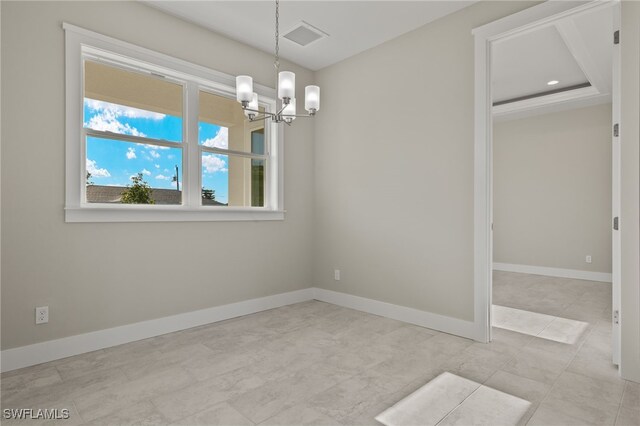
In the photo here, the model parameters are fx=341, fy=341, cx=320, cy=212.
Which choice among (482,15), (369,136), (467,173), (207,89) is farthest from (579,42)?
(207,89)

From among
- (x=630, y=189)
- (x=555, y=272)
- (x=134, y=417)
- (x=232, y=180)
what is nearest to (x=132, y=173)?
(x=232, y=180)

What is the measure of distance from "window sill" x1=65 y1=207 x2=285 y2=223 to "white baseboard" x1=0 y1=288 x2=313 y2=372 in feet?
2.95

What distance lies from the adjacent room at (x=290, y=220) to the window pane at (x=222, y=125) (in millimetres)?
24

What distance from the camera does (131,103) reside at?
9.98ft

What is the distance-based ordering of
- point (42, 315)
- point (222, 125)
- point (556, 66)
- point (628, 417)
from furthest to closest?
point (556, 66) < point (222, 125) < point (42, 315) < point (628, 417)

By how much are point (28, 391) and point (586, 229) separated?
23.7 feet

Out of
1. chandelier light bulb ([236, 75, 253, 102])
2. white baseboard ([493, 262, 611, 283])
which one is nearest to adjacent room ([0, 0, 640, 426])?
chandelier light bulb ([236, 75, 253, 102])

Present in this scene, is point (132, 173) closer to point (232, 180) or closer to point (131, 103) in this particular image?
point (131, 103)

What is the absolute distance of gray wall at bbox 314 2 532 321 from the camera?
122 inches

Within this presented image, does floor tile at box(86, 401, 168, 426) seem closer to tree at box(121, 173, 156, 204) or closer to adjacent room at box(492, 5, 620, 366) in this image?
tree at box(121, 173, 156, 204)

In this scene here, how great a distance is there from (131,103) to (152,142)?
37 cm

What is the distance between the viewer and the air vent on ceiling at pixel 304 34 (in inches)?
132

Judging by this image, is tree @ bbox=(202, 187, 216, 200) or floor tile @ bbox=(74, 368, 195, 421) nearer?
floor tile @ bbox=(74, 368, 195, 421)

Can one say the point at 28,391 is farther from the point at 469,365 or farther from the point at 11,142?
the point at 469,365
